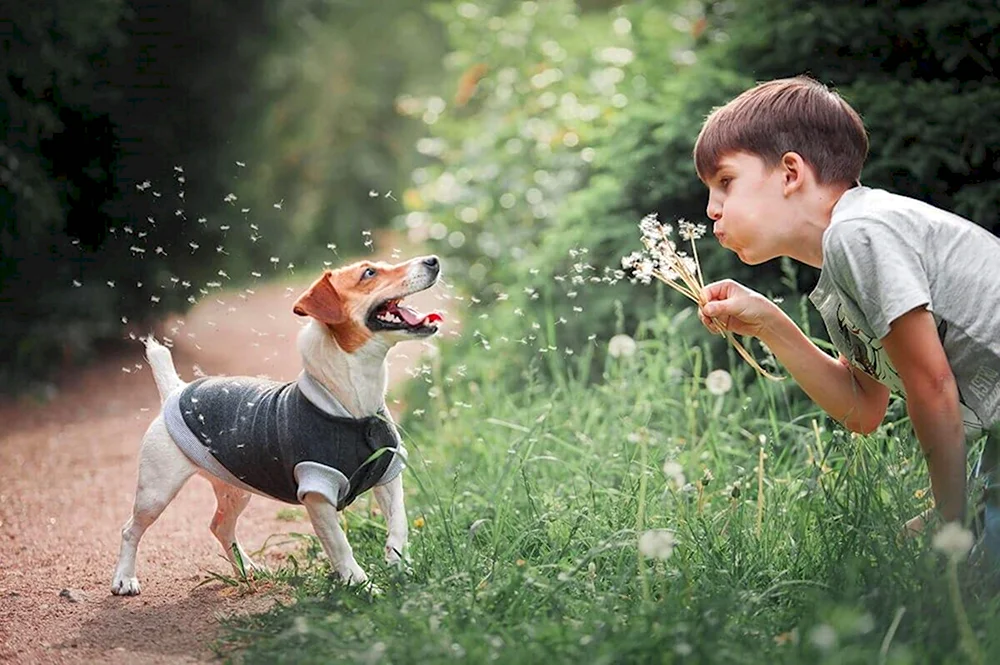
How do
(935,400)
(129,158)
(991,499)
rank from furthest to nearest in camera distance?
(129,158) < (991,499) < (935,400)

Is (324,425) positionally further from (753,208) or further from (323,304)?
(753,208)

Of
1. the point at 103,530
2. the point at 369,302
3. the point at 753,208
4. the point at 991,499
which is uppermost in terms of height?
the point at 753,208

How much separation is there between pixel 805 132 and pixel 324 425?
4.40 ft

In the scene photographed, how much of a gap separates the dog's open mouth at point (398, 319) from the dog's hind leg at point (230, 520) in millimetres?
710

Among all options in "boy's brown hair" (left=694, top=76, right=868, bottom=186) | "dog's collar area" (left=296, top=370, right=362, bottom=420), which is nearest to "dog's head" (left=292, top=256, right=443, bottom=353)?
"dog's collar area" (left=296, top=370, right=362, bottom=420)

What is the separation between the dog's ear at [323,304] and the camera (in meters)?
3.05

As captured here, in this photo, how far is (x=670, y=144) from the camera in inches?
201

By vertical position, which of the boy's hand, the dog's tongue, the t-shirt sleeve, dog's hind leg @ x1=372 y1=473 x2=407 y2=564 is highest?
the t-shirt sleeve

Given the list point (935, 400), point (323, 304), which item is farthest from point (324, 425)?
point (935, 400)

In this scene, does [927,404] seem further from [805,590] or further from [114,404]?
[114,404]

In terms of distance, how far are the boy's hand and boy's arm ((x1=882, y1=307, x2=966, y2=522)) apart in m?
0.43

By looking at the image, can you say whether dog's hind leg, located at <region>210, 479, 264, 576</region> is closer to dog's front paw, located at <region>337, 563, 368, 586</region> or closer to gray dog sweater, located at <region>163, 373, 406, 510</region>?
gray dog sweater, located at <region>163, 373, 406, 510</region>

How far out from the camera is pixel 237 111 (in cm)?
768

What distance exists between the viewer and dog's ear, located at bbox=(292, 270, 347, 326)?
3055mm
